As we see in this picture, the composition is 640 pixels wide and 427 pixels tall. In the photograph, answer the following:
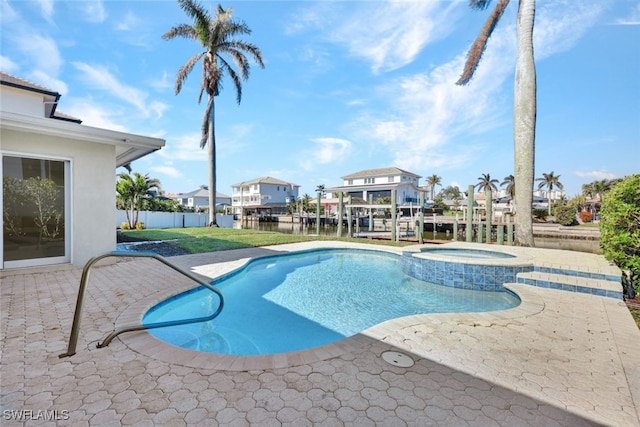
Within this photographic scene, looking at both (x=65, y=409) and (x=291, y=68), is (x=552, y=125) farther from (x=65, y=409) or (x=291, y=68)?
(x=65, y=409)

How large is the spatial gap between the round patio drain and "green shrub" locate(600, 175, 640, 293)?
18.6 feet

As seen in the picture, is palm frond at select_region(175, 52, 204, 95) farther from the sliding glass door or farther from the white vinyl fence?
the sliding glass door

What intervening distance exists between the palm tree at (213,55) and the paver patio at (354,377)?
62.6 feet

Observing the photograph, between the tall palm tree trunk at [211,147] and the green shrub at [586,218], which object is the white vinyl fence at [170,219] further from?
the green shrub at [586,218]

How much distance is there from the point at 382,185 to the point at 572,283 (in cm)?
3920

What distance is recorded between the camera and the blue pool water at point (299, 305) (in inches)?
169

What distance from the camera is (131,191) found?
19547 millimetres

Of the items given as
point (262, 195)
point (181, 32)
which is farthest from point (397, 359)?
point (262, 195)

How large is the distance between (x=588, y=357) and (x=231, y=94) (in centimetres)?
2448

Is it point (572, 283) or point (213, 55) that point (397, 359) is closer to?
point (572, 283)

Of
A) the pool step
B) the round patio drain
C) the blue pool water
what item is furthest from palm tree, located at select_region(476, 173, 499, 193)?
the round patio drain

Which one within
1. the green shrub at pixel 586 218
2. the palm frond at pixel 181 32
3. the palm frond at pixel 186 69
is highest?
the palm frond at pixel 181 32

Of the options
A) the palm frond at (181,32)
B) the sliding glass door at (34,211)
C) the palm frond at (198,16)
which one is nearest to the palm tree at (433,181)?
the palm frond at (198,16)

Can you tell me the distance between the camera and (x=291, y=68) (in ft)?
55.3
